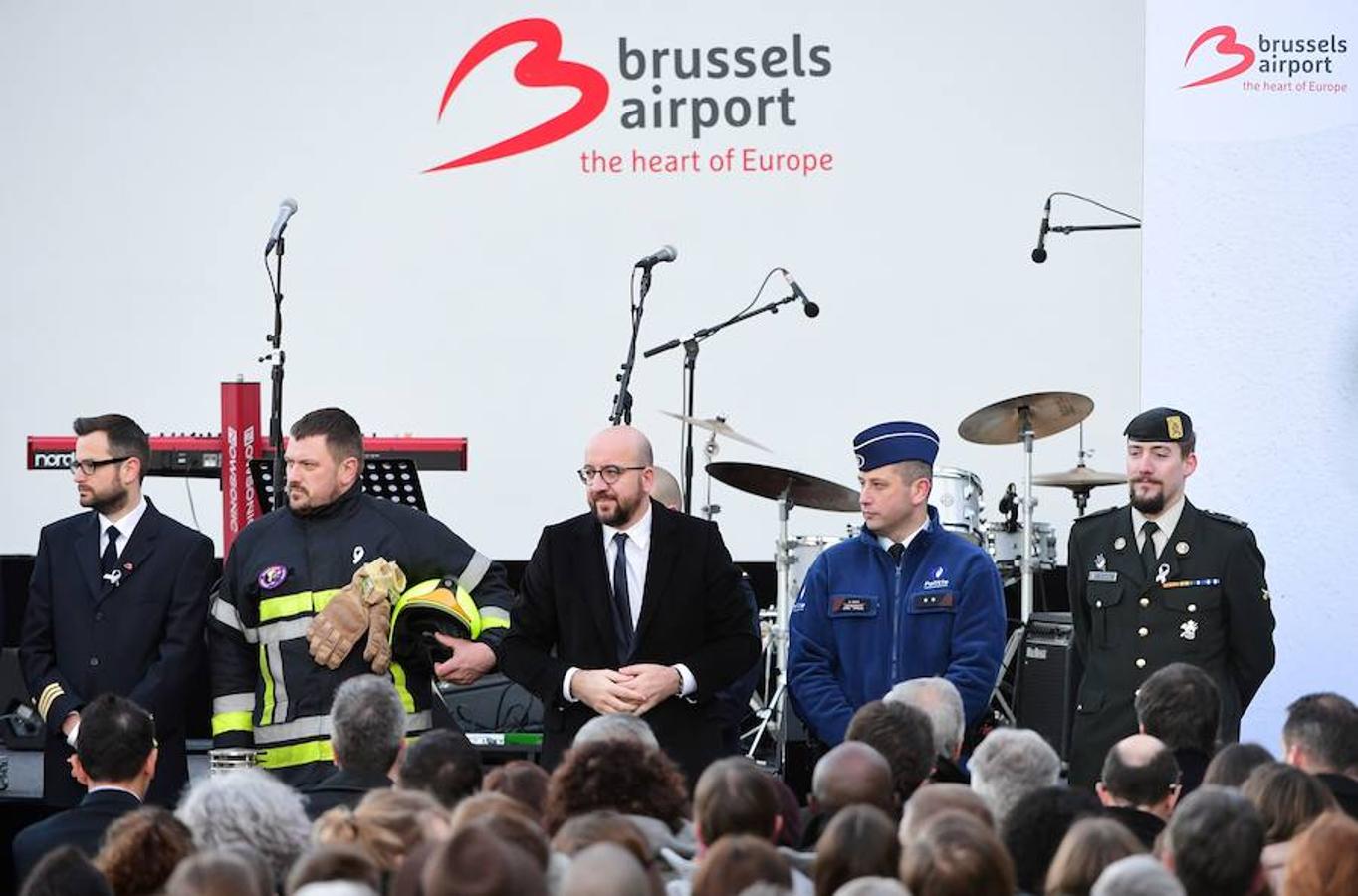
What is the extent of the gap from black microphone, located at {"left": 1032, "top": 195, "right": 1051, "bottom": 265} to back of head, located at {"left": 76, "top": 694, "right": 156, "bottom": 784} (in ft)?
19.3

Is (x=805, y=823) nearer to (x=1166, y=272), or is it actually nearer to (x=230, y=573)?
(x=230, y=573)

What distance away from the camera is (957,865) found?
12.3 ft

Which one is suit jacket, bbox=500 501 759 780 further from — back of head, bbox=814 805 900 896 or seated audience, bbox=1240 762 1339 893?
back of head, bbox=814 805 900 896

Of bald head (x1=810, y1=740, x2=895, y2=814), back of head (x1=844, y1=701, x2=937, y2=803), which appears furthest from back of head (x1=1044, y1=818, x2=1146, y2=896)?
back of head (x1=844, y1=701, x2=937, y2=803)

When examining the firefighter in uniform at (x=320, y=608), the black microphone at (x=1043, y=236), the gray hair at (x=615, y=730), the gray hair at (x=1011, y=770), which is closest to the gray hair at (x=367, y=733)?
the gray hair at (x=615, y=730)

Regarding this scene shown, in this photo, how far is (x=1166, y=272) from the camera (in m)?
8.12

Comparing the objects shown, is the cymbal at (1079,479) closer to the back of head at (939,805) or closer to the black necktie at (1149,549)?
the black necktie at (1149,549)

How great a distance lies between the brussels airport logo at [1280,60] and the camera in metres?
8.01

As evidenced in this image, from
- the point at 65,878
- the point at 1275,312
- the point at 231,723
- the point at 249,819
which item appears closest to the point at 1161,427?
the point at 1275,312

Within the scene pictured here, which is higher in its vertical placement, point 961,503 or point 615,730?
point 961,503

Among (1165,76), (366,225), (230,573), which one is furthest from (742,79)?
(230,573)

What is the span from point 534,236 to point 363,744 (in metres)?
6.65

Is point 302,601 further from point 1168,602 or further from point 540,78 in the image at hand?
point 540,78

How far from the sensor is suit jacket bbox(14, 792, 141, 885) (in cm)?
527
